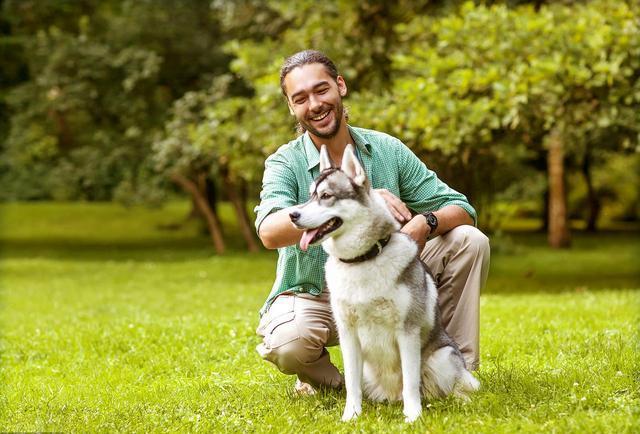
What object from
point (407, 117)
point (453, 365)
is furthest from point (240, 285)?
point (453, 365)

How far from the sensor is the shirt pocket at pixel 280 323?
477 centimetres

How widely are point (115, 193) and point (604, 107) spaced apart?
14448mm

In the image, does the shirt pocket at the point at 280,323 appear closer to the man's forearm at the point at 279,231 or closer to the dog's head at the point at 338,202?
the man's forearm at the point at 279,231

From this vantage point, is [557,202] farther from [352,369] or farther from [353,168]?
[353,168]

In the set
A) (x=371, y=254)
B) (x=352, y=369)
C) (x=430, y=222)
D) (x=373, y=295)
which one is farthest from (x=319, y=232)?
(x=430, y=222)

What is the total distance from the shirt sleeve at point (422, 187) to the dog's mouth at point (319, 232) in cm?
107

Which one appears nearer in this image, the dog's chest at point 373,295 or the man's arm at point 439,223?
the dog's chest at point 373,295

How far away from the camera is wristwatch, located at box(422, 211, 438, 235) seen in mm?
4781

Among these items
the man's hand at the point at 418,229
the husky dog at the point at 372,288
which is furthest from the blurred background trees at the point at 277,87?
the husky dog at the point at 372,288

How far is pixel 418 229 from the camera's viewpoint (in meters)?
4.64

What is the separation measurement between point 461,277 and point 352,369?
40.8 inches

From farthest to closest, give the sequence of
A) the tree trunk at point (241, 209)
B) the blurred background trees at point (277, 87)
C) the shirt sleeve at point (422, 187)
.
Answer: the tree trunk at point (241, 209)
the blurred background trees at point (277, 87)
the shirt sleeve at point (422, 187)

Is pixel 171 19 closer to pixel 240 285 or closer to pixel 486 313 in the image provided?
pixel 240 285

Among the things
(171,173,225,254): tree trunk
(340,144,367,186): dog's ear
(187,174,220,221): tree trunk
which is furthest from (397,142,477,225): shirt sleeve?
(171,173,225,254): tree trunk
